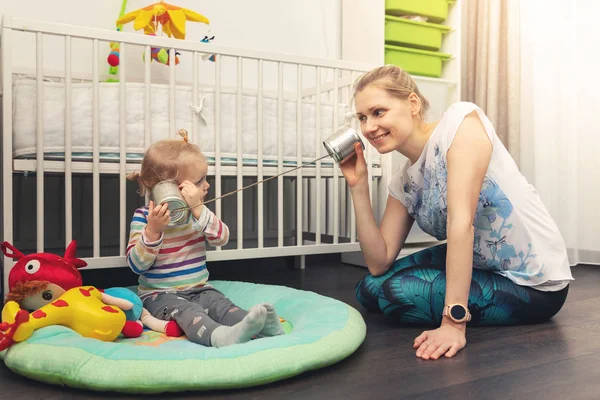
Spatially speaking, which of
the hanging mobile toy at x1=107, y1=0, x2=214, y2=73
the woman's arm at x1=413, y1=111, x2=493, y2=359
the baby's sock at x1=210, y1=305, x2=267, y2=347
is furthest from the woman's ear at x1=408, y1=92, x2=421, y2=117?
the hanging mobile toy at x1=107, y1=0, x2=214, y2=73

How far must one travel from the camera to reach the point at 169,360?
89cm

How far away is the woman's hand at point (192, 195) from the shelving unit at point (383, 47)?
3.63ft

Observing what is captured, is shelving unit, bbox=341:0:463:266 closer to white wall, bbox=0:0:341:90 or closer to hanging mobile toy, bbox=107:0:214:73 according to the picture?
white wall, bbox=0:0:341:90

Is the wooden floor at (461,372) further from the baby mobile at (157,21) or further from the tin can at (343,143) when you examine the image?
the baby mobile at (157,21)

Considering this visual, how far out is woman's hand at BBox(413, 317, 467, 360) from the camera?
1.07 m

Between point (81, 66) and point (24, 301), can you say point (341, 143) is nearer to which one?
point (24, 301)

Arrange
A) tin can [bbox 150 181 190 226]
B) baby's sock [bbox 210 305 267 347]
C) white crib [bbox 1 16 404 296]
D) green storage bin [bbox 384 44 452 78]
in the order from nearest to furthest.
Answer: baby's sock [bbox 210 305 267 347] < tin can [bbox 150 181 190 226] < white crib [bbox 1 16 404 296] < green storage bin [bbox 384 44 452 78]

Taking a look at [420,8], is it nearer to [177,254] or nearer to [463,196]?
[463,196]

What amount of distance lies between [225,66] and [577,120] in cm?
161

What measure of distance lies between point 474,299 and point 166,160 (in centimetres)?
82

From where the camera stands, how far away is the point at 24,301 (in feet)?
3.67

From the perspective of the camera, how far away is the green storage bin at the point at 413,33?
2.42 metres

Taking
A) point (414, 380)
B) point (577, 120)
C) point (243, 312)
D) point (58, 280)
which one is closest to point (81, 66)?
point (58, 280)

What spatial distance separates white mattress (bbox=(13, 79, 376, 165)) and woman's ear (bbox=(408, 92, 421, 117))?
2.21 ft
